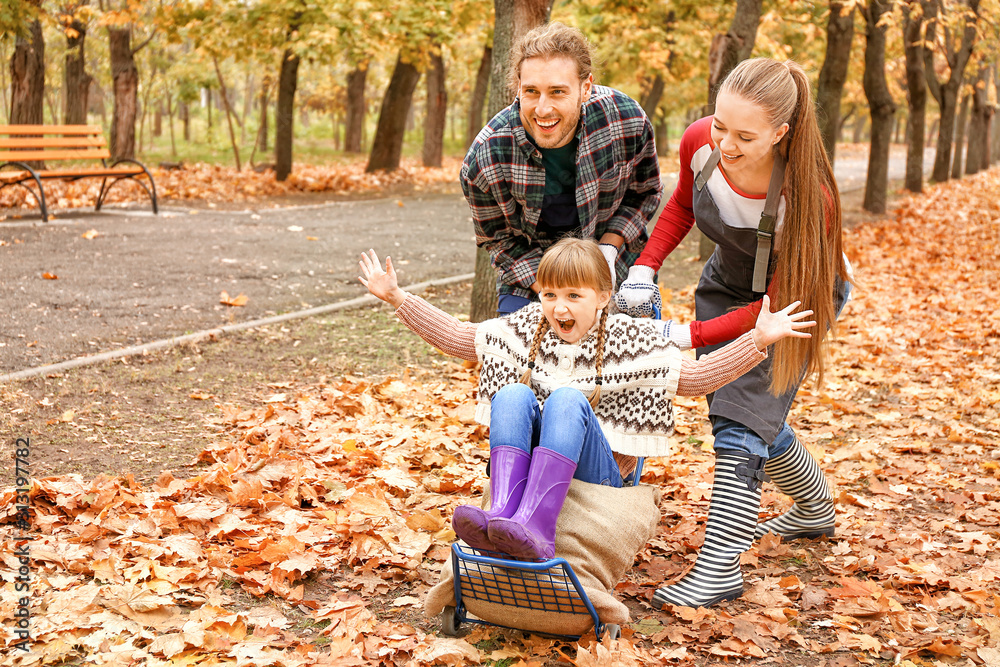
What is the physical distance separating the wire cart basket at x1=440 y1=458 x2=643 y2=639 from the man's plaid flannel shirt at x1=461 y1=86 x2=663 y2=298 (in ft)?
3.70

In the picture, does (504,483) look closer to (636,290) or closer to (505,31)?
(636,290)

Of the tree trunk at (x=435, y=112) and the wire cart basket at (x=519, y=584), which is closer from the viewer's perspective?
the wire cart basket at (x=519, y=584)

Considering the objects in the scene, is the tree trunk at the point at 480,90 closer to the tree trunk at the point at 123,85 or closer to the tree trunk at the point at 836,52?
the tree trunk at the point at 123,85

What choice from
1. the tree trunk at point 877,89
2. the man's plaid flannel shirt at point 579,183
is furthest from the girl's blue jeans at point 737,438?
the tree trunk at point 877,89

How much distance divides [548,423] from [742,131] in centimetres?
108

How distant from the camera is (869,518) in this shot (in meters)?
3.84

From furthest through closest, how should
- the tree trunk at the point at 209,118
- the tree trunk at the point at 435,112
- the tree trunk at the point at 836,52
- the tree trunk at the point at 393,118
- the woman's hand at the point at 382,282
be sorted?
1. the tree trunk at the point at 209,118
2. the tree trunk at the point at 435,112
3. the tree trunk at the point at 393,118
4. the tree trunk at the point at 836,52
5. the woman's hand at the point at 382,282

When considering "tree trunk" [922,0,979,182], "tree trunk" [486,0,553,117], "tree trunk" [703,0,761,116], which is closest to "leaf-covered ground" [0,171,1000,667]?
"tree trunk" [486,0,553,117]

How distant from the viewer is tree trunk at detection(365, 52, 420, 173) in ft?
60.4

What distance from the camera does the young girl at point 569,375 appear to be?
2555 millimetres

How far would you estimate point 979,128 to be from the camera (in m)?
27.4

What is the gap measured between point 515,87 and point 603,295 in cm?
103

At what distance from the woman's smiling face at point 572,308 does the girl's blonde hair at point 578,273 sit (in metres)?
0.02

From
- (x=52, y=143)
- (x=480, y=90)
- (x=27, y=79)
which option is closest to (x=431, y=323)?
(x=52, y=143)
